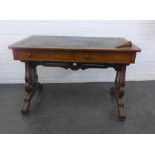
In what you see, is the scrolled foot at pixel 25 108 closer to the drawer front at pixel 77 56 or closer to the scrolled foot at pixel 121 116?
the drawer front at pixel 77 56

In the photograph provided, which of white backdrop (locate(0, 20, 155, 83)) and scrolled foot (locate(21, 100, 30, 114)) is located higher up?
white backdrop (locate(0, 20, 155, 83))

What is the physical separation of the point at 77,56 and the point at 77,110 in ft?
2.24

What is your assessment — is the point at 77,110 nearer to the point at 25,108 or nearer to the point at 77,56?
the point at 25,108

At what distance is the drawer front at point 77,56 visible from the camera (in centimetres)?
174

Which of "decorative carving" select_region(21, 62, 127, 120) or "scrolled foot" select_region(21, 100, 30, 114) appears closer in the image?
"decorative carving" select_region(21, 62, 127, 120)

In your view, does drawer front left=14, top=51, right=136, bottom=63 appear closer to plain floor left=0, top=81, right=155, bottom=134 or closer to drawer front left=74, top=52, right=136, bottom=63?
drawer front left=74, top=52, right=136, bottom=63

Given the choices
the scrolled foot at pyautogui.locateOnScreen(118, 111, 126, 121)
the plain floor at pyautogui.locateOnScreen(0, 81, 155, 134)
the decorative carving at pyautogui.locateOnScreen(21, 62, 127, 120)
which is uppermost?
the decorative carving at pyautogui.locateOnScreen(21, 62, 127, 120)

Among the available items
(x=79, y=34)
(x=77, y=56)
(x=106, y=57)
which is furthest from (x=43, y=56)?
(x=79, y=34)

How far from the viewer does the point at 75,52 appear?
68.3 inches

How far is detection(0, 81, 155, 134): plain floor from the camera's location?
182 centimetres

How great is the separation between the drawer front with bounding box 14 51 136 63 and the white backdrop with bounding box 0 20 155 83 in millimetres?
812

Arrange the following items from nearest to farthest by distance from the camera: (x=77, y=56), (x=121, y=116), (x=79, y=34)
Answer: (x=77, y=56)
(x=121, y=116)
(x=79, y=34)

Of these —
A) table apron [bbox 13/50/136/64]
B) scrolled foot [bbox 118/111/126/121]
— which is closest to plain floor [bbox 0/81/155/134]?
scrolled foot [bbox 118/111/126/121]

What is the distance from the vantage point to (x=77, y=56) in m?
1.75
